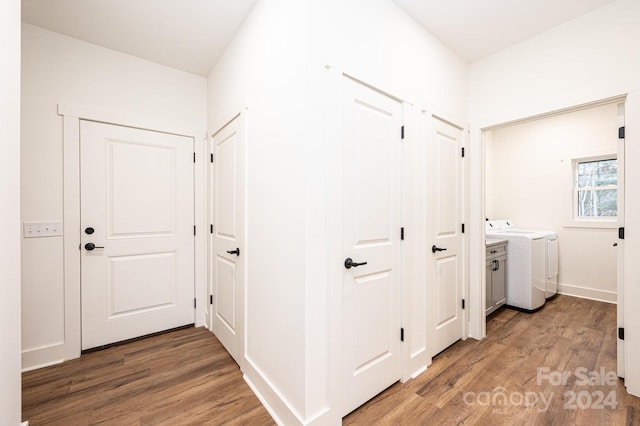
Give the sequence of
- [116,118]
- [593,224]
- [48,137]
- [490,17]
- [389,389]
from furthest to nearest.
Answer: [593,224]
[116,118]
[48,137]
[490,17]
[389,389]

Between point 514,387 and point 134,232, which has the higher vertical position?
point 134,232

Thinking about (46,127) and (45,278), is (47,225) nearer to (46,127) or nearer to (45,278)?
(45,278)

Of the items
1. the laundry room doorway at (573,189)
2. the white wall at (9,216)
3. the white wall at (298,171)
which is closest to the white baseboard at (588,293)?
the laundry room doorway at (573,189)

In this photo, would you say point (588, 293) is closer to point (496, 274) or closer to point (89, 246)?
point (496, 274)

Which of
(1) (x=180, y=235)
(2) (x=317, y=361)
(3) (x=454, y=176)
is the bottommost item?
(2) (x=317, y=361)

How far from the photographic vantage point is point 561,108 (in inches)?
85.3

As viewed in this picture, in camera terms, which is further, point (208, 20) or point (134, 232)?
point (134, 232)

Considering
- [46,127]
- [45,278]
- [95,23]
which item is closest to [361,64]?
[95,23]

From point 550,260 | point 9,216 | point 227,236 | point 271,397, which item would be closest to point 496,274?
point 550,260

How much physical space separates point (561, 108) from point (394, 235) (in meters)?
1.74

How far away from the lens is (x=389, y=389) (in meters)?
1.89

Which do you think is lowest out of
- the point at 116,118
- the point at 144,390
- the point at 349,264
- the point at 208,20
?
the point at 144,390

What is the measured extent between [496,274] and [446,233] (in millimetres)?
1396

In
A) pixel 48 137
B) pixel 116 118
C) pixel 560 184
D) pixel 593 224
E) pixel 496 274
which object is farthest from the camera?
pixel 560 184
